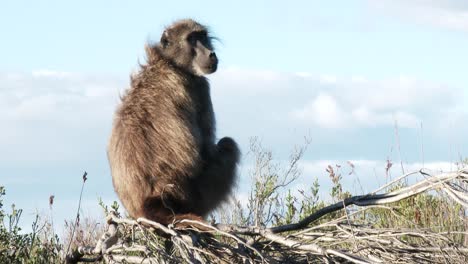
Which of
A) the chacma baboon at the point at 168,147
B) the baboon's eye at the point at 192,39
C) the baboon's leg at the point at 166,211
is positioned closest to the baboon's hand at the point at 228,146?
the chacma baboon at the point at 168,147

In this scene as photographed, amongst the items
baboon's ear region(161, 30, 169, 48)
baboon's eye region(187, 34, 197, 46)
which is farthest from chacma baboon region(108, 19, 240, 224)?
Answer: baboon's eye region(187, 34, 197, 46)

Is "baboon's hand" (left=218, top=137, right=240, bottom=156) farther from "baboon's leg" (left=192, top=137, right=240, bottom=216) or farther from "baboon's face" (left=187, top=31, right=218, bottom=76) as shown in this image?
"baboon's face" (left=187, top=31, right=218, bottom=76)

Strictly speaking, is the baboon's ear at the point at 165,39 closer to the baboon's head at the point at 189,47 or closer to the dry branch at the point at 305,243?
the baboon's head at the point at 189,47

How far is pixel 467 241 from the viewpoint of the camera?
316 inches

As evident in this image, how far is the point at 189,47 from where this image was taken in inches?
286

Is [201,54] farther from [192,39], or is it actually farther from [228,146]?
[228,146]

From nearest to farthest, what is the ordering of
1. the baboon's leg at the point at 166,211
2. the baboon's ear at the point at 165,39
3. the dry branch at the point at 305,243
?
the dry branch at the point at 305,243
the baboon's leg at the point at 166,211
the baboon's ear at the point at 165,39

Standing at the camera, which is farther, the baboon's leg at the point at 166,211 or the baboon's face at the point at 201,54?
the baboon's face at the point at 201,54

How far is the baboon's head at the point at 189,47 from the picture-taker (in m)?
7.09

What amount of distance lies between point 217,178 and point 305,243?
143cm

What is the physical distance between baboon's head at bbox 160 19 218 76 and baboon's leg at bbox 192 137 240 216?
671mm

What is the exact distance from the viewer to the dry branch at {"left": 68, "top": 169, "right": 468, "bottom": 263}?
526 cm

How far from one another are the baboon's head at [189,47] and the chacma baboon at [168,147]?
2 cm

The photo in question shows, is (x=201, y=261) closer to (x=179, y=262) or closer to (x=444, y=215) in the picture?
(x=179, y=262)
